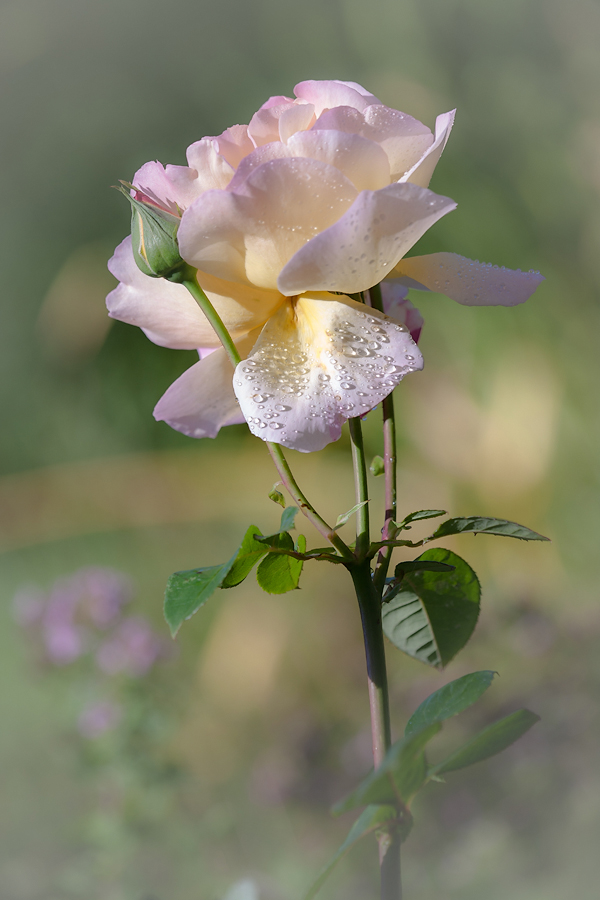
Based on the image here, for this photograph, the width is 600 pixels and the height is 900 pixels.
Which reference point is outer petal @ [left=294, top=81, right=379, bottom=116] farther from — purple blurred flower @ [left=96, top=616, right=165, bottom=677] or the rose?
purple blurred flower @ [left=96, top=616, right=165, bottom=677]

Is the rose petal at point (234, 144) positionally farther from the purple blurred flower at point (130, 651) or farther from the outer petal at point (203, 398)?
the purple blurred flower at point (130, 651)

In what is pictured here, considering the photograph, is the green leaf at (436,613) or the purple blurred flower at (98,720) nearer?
the green leaf at (436,613)

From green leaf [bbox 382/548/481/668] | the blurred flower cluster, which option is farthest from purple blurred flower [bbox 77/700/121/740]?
green leaf [bbox 382/548/481/668]

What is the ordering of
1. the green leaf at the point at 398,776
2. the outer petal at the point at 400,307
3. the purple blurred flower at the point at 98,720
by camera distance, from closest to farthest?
the green leaf at the point at 398,776 → the outer petal at the point at 400,307 → the purple blurred flower at the point at 98,720

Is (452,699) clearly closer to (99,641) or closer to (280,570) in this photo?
(280,570)

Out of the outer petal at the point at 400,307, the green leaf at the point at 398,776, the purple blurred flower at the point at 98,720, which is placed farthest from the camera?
the purple blurred flower at the point at 98,720

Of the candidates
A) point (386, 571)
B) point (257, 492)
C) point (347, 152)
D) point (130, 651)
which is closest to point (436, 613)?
point (386, 571)

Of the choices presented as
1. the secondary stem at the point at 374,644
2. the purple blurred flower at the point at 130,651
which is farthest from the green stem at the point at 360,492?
the purple blurred flower at the point at 130,651
